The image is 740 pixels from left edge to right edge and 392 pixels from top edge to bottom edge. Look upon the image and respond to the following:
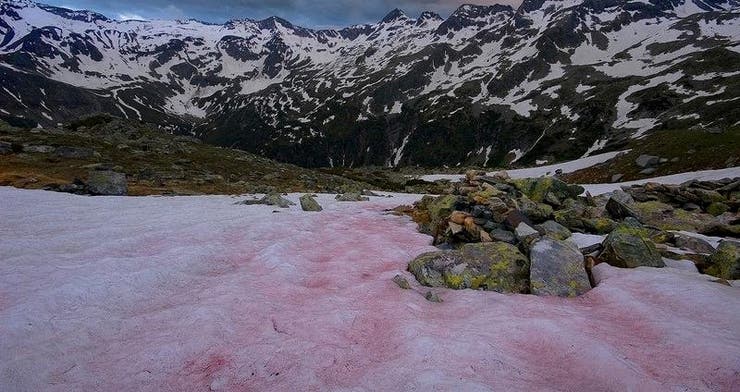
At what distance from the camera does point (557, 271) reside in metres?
10.8

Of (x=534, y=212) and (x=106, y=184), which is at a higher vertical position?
(x=106, y=184)

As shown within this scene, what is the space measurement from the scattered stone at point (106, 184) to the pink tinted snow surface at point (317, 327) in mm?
13149

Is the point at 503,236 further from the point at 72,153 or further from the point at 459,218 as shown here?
the point at 72,153

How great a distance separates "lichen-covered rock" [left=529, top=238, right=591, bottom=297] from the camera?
1038 centimetres

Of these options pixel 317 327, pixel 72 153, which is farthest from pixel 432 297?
pixel 72 153

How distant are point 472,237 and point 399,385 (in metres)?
9.12

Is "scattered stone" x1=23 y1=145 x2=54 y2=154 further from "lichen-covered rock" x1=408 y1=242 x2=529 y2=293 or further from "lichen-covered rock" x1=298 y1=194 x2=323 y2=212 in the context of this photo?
"lichen-covered rock" x1=408 y1=242 x2=529 y2=293

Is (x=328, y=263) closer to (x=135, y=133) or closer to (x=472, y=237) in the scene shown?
(x=472, y=237)

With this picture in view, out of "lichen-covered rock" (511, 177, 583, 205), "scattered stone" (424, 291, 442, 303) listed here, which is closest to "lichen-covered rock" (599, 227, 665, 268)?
"scattered stone" (424, 291, 442, 303)

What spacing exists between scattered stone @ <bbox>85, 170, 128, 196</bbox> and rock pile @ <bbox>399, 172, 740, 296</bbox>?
61.6 ft

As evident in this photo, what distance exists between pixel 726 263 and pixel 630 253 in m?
2.17

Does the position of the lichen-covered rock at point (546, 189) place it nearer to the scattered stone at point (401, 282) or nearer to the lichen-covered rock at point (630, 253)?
the lichen-covered rock at point (630, 253)

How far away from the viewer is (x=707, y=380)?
6.21 m

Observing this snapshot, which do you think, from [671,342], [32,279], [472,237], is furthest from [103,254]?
[671,342]
